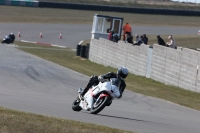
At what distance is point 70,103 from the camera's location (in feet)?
47.3

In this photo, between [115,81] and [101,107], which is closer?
[101,107]

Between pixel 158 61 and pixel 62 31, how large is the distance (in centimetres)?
2894

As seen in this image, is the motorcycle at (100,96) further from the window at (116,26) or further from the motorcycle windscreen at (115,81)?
the window at (116,26)

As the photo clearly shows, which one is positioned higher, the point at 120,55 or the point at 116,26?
the point at 116,26

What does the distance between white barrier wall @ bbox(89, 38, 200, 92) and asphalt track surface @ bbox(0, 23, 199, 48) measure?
15280 mm

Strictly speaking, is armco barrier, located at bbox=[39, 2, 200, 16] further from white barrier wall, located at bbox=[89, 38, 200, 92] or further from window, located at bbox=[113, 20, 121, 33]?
white barrier wall, located at bbox=[89, 38, 200, 92]

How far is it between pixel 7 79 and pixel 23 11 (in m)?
42.4

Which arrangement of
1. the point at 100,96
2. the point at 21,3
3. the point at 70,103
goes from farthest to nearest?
the point at 21,3
the point at 70,103
the point at 100,96

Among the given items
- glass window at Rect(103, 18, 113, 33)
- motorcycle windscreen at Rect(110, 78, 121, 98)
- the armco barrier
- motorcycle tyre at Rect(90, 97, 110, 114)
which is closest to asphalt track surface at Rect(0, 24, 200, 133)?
motorcycle tyre at Rect(90, 97, 110, 114)

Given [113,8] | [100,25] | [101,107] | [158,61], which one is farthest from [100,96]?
[113,8]

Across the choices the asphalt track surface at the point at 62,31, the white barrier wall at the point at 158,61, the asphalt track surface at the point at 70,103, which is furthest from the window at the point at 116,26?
the asphalt track surface at the point at 70,103

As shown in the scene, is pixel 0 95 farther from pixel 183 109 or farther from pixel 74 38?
pixel 74 38

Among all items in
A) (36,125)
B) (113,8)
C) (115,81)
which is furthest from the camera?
(113,8)

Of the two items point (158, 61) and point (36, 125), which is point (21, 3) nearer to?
point (158, 61)
